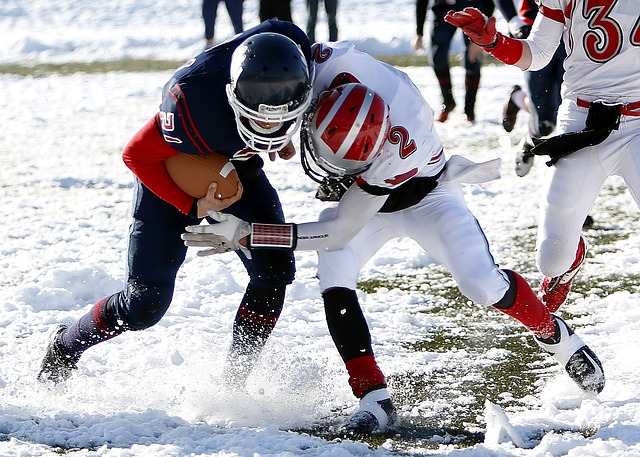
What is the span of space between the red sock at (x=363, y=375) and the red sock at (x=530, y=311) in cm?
56

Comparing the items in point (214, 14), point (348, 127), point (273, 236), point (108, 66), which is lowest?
point (108, 66)

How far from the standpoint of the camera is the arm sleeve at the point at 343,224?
3416mm

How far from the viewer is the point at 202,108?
10.8 ft

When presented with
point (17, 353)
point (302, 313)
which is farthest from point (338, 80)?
point (17, 353)

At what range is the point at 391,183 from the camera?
3375mm

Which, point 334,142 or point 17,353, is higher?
point 334,142

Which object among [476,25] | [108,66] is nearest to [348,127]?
[476,25]

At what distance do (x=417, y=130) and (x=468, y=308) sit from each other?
5.40ft

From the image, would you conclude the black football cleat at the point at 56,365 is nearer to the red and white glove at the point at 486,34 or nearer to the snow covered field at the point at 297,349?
the snow covered field at the point at 297,349

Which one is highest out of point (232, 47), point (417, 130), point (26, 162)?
point (232, 47)

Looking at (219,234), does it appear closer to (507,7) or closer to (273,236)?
(273,236)

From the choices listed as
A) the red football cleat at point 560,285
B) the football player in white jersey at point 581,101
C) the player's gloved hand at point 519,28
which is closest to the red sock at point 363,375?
the football player in white jersey at point 581,101

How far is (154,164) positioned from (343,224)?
2.50ft

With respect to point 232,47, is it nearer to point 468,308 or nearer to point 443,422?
point 443,422
